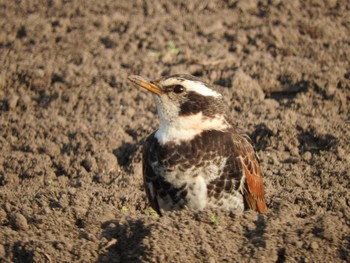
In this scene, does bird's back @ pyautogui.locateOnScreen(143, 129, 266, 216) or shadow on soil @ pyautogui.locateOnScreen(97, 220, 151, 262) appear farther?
bird's back @ pyautogui.locateOnScreen(143, 129, 266, 216)

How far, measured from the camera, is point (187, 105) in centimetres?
704

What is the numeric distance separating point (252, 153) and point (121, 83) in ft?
12.1

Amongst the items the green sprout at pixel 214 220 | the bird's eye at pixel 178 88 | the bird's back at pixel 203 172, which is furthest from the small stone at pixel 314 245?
the bird's eye at pixel 178 88

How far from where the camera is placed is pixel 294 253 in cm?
568

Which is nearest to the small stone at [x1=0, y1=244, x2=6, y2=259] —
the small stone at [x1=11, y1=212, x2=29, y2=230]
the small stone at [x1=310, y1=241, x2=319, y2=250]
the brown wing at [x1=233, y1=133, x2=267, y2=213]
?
the small stone at [x1=11, y1=212, x2=29, y2=230]

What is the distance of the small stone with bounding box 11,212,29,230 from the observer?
6672 millimetres

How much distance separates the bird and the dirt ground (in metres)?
0.41

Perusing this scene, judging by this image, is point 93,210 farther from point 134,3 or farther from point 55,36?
point 134,3

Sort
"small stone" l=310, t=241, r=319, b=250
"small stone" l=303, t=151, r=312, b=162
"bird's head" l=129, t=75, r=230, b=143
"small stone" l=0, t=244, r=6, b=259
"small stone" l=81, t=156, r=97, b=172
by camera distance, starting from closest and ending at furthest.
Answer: "small stone" l=310, t=241, r=319, b=250 → "small stone" l=0, t=244, r=6, b=259 → "bird's head" l=129, t=75, r=230, b=143 → "small stone" l=303, t=151, r=312, b=162 → "small stone" l=81, t=156, r=97, b=172

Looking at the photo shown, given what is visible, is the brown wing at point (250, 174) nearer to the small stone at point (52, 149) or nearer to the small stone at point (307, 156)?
the small stone at point (307, 156)

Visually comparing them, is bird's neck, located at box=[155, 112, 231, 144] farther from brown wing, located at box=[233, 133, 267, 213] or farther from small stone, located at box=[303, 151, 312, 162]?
small stone, located at box=[303, 151, 312, 162]

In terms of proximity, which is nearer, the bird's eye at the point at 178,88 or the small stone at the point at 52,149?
the bird's eye at the point at 178,88

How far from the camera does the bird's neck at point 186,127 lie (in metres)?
6.91

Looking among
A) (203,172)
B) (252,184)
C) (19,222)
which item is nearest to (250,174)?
(252,184)
